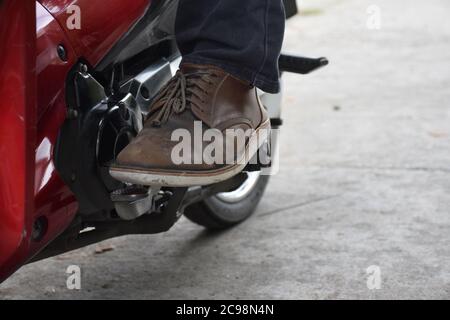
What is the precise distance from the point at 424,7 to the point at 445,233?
4974mm

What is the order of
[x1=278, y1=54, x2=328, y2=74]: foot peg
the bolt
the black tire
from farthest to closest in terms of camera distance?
the black tire → [x1=278, y1=54, x2=328, y2=74]: foot peg → the bolt

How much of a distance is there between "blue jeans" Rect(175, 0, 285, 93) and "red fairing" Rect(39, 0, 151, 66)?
0.12 metres

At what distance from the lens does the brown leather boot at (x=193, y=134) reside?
177cm

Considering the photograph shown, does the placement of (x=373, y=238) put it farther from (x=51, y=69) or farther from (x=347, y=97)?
(x=347, y=97)

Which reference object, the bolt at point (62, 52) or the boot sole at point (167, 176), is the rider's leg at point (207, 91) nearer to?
the boot sole at point (167, 176)

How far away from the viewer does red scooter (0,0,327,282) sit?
62.7 inches

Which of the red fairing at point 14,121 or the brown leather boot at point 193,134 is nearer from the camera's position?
the red fairing at point 14,121

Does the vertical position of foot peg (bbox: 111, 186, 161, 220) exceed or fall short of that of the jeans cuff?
it falls short

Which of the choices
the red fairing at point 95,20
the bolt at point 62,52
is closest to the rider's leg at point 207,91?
the red fairing at point 95,20

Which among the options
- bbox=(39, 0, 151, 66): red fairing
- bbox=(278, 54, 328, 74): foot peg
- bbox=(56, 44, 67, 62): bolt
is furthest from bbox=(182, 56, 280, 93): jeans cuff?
bbox=(278, 54, 328, 74): foot peg

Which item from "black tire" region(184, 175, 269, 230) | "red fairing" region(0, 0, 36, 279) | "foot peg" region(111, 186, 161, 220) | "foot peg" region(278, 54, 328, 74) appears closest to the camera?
"red fairing" region(0, 0, 36, 279)

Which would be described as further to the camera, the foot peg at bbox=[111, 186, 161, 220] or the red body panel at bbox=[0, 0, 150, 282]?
the foot peg at bbox=[111, 186, 161, 220]

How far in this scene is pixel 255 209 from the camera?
9.96 feet

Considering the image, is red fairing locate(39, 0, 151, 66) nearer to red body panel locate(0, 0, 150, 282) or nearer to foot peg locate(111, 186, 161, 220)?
red body panel locate(0, 0, 150, 282)
